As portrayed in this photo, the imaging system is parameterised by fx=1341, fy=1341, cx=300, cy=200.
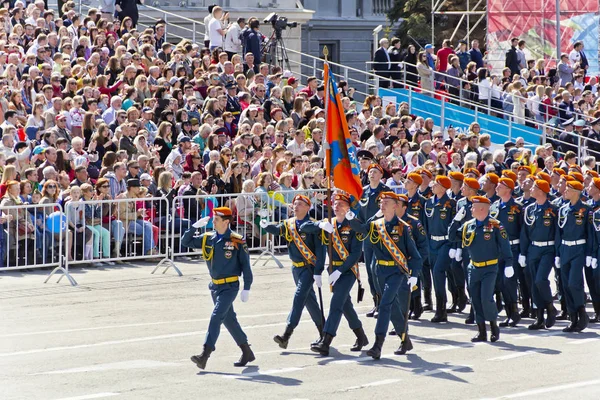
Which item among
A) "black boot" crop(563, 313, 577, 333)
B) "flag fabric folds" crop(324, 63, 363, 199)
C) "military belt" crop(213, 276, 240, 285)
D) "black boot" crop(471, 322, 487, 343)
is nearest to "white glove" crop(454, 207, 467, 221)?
"flag fabric folds" crop(324, 63, 363, 199)

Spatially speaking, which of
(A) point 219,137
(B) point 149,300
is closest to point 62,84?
(A) point 219,137

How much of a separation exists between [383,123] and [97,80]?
18.9 feet

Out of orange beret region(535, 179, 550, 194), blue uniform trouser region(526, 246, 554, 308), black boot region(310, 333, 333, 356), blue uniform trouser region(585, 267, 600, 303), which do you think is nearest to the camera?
black boot region(310, 333, 333, 356)

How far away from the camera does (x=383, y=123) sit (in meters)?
25.6

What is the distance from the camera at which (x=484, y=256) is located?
15508 mm

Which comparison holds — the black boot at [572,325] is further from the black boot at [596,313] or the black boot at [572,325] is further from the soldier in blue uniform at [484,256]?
the soldier in blue uniform at [484,256]

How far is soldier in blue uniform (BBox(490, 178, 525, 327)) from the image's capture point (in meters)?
16.7

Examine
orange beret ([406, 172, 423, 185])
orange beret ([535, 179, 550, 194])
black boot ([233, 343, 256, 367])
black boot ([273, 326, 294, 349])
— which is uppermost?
orange beret ([406, 172, 423, 185])

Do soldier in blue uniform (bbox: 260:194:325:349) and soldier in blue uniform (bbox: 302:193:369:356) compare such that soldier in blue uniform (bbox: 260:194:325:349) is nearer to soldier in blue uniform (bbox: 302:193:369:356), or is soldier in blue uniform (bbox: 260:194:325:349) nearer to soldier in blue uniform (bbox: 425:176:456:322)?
soldier in blue uniform (bbox: 302:193:369:356)

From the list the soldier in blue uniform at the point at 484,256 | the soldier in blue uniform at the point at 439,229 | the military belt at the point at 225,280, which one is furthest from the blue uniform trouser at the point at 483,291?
the military belt at the point at 225,280

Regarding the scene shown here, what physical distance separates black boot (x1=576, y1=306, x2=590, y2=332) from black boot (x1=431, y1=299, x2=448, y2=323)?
1.65 m

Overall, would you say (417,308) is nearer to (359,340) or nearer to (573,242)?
(573,242)

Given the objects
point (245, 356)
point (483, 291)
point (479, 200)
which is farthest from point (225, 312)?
point (479, 200)

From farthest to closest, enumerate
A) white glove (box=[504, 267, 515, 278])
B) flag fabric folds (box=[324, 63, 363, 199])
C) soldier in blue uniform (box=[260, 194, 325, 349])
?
1. white glove (box=[504, 267, 515, 278])
2. flag fabric folds (box=[324, 63, 363, 199])
3. soldier in blue uniform (box=[260, 194, 325, 349])
